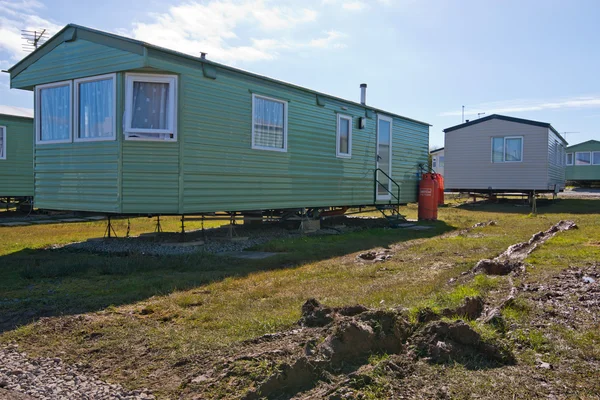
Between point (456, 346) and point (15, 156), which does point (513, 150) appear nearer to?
point (15, 156)

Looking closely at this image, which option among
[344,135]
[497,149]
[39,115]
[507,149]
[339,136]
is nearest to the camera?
[39,115]

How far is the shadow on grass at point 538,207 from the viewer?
17.6 m

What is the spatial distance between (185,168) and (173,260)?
1.64 metres

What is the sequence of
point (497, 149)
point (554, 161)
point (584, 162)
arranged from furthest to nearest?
point (584, 162)
point (554, 161)
point (497, 149)

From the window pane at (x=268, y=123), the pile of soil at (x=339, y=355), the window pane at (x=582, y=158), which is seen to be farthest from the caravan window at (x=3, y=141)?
the window pane at (x=582, y=158)

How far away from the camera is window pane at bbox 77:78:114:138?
780 cm

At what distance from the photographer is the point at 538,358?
3.08 m

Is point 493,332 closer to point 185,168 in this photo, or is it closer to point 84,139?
point 185,168

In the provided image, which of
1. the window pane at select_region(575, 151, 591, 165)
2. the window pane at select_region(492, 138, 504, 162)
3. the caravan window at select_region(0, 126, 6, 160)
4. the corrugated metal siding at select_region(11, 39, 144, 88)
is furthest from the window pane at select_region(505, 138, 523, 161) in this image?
the window pane at select_region(575, 151, 591, 165)

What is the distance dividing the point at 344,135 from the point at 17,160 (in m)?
10.1

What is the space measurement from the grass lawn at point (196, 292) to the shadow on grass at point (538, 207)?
351 inches

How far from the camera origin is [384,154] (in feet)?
44.1

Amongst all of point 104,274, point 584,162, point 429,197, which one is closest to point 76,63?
point 104,274

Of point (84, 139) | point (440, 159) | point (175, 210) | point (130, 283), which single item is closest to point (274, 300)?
point (130, 283)
